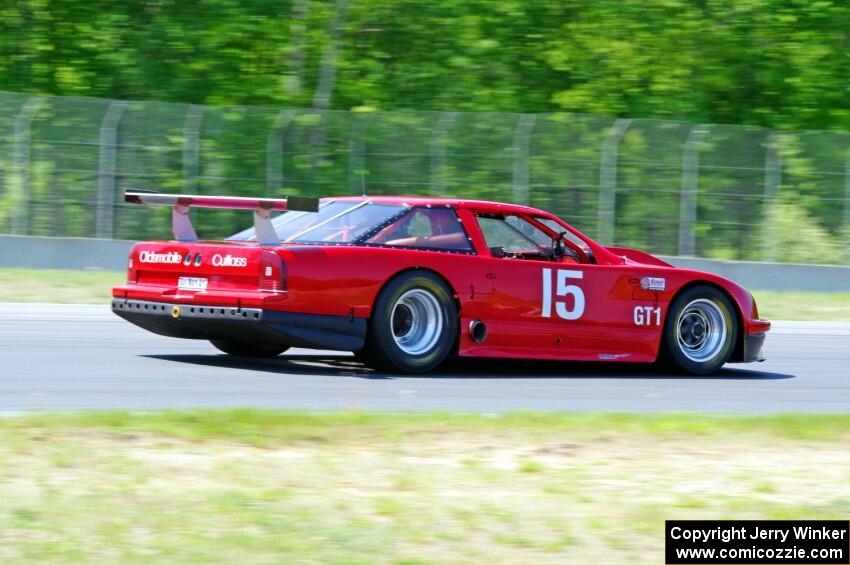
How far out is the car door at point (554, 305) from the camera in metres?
10.0

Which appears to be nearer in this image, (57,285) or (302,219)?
(302,219)

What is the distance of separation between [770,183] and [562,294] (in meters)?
12.0

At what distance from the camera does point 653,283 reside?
10.7 metres

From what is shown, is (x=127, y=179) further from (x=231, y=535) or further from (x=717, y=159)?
(x=231, y=535)

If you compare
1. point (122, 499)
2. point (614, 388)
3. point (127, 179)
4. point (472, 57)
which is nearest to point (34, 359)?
point (614, 388)

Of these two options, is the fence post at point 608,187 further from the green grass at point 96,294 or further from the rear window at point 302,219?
the rear window at point 302,219

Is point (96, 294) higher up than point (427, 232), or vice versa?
point (427, 232)

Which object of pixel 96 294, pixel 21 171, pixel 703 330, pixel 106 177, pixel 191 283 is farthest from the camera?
pixel 106 177

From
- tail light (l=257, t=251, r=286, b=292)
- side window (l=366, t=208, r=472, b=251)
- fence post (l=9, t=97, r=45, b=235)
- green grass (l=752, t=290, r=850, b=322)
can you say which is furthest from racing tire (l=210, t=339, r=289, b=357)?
fence post (l=9, t=97, r=45, b=235)

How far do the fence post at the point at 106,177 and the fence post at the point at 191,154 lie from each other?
3.44 ft

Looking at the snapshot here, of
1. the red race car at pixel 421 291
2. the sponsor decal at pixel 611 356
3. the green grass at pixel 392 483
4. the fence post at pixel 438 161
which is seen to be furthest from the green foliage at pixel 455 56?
the green grass at pixel 392 483

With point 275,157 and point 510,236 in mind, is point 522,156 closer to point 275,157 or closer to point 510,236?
point 275,157

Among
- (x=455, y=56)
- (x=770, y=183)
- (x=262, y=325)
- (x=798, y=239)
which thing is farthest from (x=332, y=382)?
(x=455, y=56)

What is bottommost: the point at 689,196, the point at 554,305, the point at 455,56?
Result: the point at 554,305
